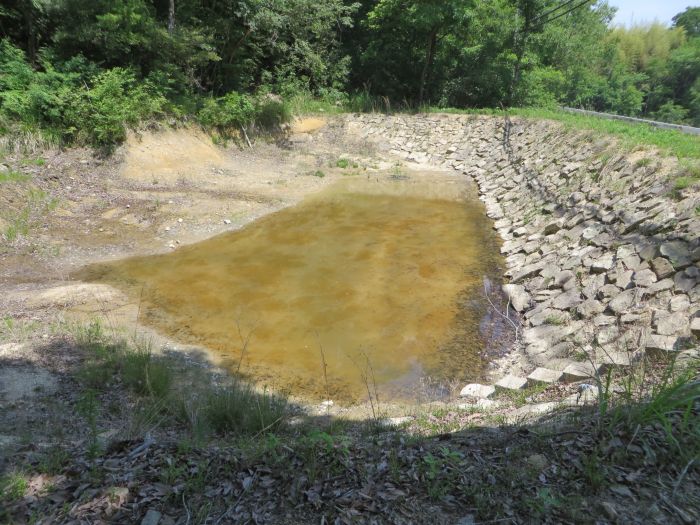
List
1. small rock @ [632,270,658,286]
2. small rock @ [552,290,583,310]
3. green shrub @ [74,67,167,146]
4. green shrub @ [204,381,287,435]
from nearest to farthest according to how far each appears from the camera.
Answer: green shrub @ [204,381,287,435], small rock @ [632,270,658,286], small rock @ [552,290,583,310], green shrub @ [74,67,167,146]

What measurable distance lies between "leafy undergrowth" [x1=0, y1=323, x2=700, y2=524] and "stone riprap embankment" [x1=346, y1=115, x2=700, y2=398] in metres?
0.81

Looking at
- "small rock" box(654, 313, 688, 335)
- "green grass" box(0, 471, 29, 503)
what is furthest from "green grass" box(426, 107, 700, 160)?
"green grass" box(0, 471, 29, 503)

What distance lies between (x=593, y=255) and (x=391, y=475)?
6.67 m

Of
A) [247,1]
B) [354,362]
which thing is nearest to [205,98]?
[247,1]

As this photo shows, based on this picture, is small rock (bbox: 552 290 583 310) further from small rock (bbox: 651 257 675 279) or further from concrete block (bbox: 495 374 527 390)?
concrete block (bbox: 495 374 527 390)

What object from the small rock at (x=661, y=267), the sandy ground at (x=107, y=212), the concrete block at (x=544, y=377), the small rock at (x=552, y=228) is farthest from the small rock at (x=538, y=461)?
the small rock at (x=552, y=228)

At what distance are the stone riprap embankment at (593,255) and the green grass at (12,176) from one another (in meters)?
10.2

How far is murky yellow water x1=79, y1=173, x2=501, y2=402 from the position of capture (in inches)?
248

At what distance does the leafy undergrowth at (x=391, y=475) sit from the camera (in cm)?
247

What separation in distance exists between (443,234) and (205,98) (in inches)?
420

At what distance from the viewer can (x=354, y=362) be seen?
6367mm

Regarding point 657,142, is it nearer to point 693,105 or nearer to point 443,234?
point 443,234

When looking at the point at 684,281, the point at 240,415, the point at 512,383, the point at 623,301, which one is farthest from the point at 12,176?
the point at 684,281

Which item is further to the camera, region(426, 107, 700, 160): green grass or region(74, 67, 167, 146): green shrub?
region(74, 67, 167, 146): green shrub
